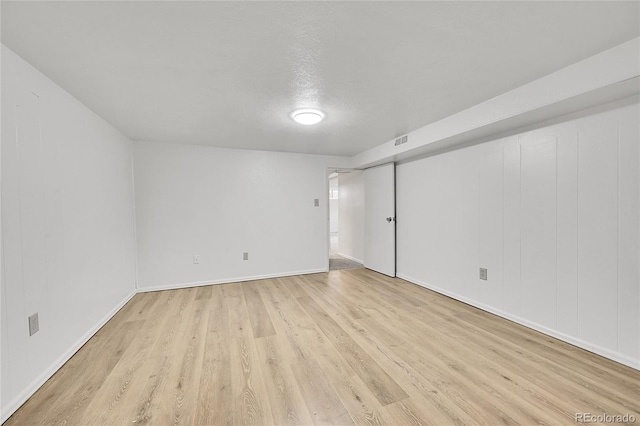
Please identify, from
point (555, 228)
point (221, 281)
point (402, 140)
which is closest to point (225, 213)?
point (221, 281)

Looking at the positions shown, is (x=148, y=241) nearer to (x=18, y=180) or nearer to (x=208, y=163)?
(x=208, y=163)

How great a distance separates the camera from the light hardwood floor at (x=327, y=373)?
1.35 meters

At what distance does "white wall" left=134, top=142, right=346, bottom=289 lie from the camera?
3.50 metres

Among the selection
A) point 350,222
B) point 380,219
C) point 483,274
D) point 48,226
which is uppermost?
point 48,226

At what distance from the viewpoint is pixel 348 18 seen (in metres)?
1.24

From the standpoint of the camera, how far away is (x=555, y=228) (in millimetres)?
2129

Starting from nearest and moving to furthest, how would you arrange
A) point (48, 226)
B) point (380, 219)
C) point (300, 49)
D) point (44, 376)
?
point (300, 49)
point (44, 376)
point (48, 226)
point (380, 219)

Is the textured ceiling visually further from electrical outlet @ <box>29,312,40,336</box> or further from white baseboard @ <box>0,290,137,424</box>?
white baseboard @ <box>0,290,137,424</box>

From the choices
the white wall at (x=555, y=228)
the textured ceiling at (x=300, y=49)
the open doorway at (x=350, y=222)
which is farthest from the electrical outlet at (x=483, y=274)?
the open doorway at (x=350, y=222)

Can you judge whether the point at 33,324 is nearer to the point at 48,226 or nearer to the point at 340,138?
the point at 48,226

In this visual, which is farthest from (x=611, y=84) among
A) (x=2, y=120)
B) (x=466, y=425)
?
(x=2, y=120)

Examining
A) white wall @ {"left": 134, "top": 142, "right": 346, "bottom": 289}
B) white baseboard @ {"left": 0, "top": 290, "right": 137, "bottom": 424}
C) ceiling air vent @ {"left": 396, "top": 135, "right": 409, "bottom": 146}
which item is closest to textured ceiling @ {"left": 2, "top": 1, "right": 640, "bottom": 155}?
ceiling air vent @ {"left": 396, "top": 135, "right": 409, "bottom": 146}

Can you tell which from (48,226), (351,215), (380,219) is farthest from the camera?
(351,215)

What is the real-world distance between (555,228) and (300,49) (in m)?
2.56
